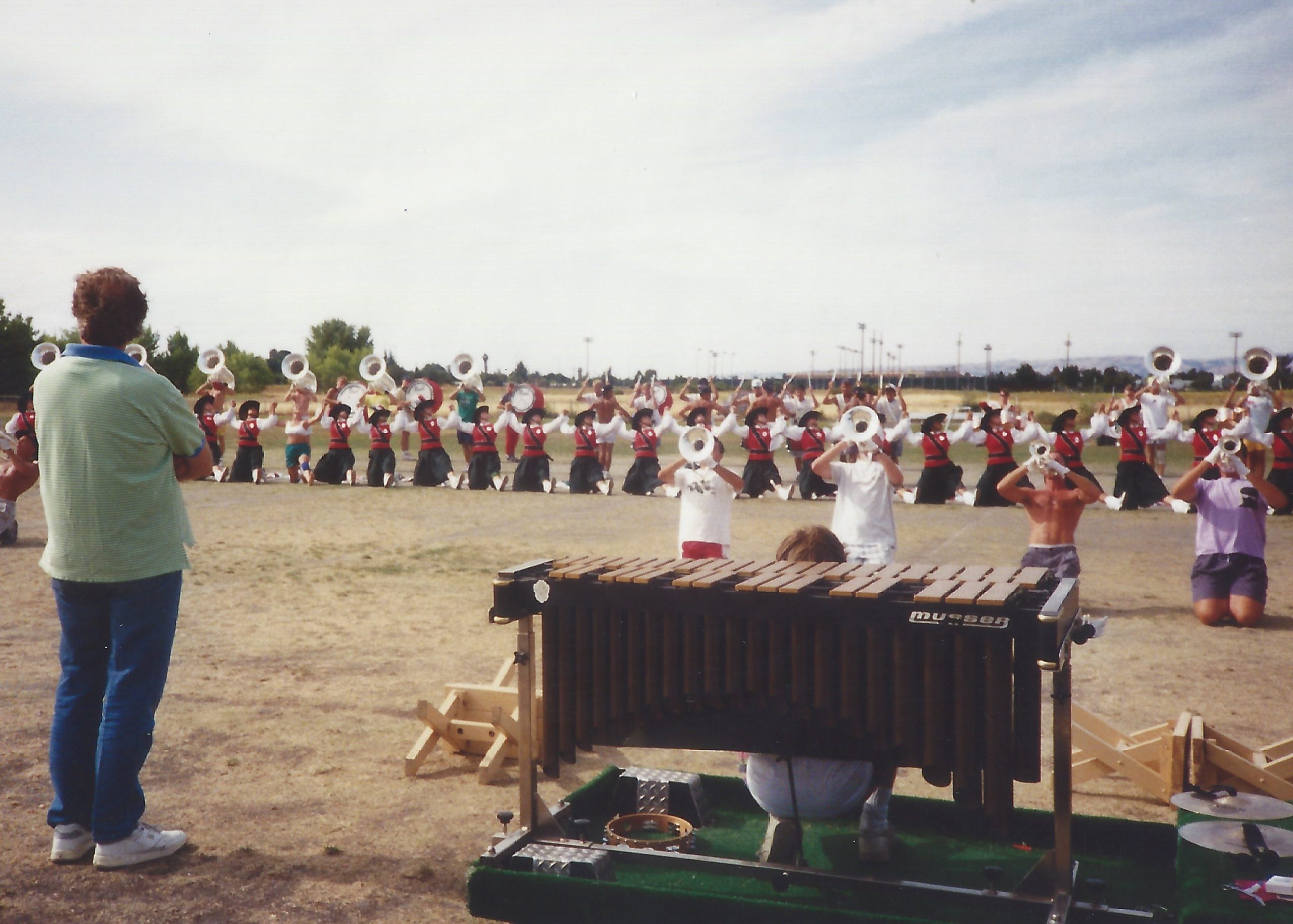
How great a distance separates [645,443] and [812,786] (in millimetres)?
13913

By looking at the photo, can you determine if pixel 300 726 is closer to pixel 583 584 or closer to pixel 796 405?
pixel 583 584

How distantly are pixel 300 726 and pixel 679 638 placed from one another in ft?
8.70

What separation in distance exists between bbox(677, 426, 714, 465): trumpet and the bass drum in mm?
12355

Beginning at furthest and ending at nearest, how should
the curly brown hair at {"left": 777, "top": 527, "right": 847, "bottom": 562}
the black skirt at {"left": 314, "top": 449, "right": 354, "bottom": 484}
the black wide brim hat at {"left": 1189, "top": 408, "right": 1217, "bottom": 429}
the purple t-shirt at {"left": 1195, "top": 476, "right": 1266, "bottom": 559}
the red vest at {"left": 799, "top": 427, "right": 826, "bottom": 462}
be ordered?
the black skirt at {"left": 314, "top": 449, "right": 354, "bottom": 484} < the red vest at {"left": 799, "top": 427, "right": 826, "bottom": 462} < the black wide brim hat at {"left": 1189, "top": 408, "right": 1217, "bottom": 429} < the purple t-shirt at {"left": 1195, "top": 476, "right": 1266, "bottom": 559} < the curly brown hair at {"left": 777, "top": 527, "right": 847, "bottom": 562}

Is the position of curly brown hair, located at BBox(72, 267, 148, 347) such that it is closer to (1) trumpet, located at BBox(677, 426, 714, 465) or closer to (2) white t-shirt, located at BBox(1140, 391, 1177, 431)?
(1) trumpet, located at BBox(677, 426, 714, 465)

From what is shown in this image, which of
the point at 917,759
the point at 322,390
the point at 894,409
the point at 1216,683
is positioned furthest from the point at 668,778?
the point at 322,390

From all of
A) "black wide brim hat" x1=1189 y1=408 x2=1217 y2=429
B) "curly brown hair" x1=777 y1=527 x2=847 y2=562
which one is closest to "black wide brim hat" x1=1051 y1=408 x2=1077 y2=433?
"black wide brim hat" x1=1189 y1=408 x2=1217 y2=429

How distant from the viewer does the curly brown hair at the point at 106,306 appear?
3865 mm

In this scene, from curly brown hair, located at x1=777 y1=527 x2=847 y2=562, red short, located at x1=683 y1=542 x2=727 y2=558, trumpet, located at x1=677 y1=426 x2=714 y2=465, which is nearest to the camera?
curly brown hair, located at x1=777 y1=527 x2=847 y2=562

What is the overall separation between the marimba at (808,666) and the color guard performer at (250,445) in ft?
53.3

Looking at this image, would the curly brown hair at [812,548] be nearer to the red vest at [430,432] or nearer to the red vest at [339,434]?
the red vest at [430,432]

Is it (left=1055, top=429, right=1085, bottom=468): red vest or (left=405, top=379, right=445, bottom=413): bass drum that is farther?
(left=405, top=379, right=445, bottom=413): bass drum

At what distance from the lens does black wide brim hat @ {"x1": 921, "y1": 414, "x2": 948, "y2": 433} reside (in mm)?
16266

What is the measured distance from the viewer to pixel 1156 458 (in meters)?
19.2
